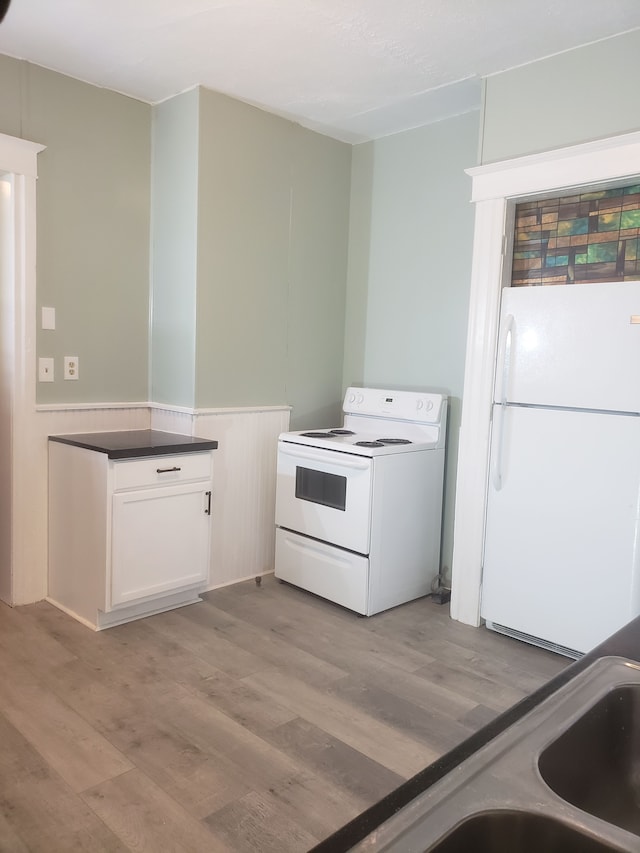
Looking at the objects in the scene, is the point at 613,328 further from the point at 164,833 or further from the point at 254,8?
the point at 164,833

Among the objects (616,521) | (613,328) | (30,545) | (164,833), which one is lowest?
(164,833)

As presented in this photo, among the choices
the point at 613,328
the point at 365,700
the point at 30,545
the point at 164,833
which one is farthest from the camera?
the point at 30,545

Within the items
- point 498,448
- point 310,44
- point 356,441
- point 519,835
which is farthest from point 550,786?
point 310,44

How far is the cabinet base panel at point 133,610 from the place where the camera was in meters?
2.99

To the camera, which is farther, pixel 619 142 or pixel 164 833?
pixel 619 142

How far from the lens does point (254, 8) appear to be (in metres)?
2.48

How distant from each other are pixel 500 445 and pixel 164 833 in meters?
1.98

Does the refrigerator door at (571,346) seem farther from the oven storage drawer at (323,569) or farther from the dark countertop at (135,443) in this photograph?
the dark countertop at (135,443)

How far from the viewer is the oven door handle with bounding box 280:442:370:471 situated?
316 cm

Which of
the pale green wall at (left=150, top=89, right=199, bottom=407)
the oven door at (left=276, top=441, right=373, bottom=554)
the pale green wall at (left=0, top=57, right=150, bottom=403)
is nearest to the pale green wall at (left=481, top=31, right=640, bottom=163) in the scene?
the pale green wall at (left=150, top=89, right=199, bottom=407)

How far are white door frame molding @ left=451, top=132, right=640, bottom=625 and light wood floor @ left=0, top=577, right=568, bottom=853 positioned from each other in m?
0.33

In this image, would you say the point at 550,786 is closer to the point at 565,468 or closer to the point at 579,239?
the point at 565,468

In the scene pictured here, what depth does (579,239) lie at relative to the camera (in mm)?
2875

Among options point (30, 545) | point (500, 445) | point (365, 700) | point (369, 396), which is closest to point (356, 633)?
point (365, 700)
